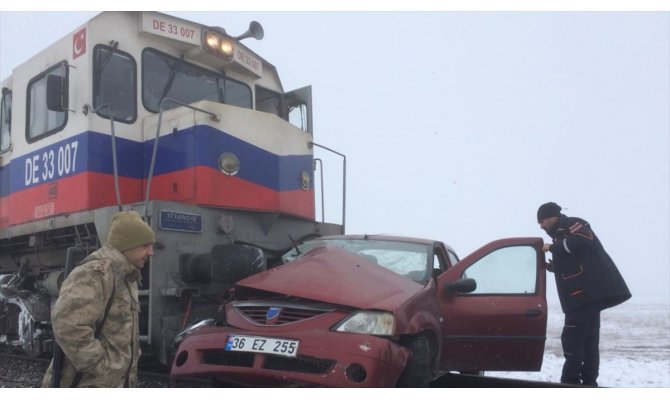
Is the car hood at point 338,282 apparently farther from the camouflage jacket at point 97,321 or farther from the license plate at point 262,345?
the camouflage jacket at point 97,321

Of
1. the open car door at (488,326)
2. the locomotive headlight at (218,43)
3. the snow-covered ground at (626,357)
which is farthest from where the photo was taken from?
the snow-covered ground at (626,357)

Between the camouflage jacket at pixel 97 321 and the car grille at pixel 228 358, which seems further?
the car grille at pixel 228 358

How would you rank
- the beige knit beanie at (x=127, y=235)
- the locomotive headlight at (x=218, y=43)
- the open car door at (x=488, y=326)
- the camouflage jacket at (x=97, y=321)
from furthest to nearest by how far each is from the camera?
the locomotive headlight at (x=218, y=43), the open car door at (x=488, y=326), the beige knit beanie at (x=127, y=235), the camouflage jacket at (x=97, y=321)

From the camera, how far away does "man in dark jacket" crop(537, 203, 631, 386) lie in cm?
554

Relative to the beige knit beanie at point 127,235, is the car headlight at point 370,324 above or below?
below

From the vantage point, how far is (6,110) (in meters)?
7.93

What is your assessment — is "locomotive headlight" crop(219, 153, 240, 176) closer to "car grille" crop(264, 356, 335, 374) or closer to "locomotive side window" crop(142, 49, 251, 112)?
"locomotive side window" crop(142, 49, 251, 112)

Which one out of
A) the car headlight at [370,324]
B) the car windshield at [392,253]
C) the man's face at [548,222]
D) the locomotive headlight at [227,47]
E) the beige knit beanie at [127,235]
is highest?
the locomotive headlight at [227,47]

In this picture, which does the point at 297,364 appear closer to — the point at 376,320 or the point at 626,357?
the point at 376,320

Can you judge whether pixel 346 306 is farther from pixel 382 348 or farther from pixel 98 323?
pixel 98 323

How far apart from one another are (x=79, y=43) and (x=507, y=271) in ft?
16.1

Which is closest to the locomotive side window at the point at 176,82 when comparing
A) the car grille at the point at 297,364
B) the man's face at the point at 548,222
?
the car grille at the point at 297,364

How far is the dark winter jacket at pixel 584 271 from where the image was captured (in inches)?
217

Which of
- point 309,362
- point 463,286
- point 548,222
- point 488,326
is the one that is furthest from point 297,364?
point 548,222
